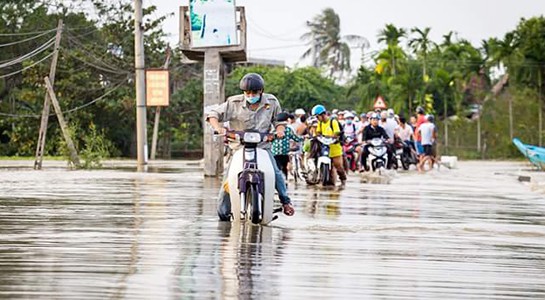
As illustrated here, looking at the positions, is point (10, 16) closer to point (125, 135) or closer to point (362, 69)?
point (125, 135)

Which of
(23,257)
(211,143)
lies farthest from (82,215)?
(211,143)

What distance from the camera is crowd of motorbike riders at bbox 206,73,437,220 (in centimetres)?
1368

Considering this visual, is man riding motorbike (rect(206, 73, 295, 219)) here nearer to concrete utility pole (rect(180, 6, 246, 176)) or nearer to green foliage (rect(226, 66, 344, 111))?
concrete utility pole (rect(180, 6, 246, 176))

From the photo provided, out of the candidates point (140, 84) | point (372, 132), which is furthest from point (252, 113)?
point (140, 84)

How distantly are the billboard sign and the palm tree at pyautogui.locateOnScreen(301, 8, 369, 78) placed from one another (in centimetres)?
6759

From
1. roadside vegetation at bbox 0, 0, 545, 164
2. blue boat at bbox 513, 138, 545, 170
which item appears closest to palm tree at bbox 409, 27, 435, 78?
roadside vegetation at bbox 0, 0, 545, 164

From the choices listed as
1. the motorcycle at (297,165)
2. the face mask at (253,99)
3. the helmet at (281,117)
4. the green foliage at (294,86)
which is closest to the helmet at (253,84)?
the face mask at (253,99)

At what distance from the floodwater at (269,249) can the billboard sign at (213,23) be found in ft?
25.0

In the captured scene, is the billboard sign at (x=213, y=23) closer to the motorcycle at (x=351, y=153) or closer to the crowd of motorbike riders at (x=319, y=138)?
the crowd of motorbike riders at (x=319, y=138)

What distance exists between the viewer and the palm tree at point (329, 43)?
94938 millimetres

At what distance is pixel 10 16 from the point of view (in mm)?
62906

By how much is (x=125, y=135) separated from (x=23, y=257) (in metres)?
53.0

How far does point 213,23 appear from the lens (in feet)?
88.1

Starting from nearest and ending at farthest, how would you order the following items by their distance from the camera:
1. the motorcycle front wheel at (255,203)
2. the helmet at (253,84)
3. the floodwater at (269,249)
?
the floodwater at (269,249) → the motorcycle front wheel at (255,203) → the helmet at (253,84)
